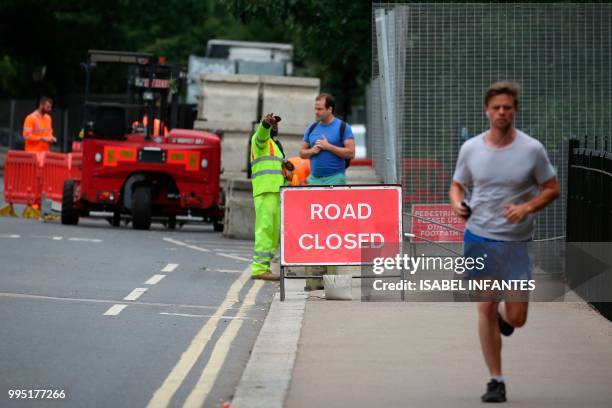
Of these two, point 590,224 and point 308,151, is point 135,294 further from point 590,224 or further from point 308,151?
point 590,224

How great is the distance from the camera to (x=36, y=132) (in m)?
28.1

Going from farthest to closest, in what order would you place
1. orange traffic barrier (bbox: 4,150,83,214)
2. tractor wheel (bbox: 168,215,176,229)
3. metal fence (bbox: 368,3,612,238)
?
1. orange traffic barrier (bbox: 4,150,83,214)
2. tractor wheel (bbox: 168,215,176,229)
3. metal fence (bbox: 368,3,612,238)

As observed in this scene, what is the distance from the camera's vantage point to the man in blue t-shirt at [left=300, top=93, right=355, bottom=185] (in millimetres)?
14969

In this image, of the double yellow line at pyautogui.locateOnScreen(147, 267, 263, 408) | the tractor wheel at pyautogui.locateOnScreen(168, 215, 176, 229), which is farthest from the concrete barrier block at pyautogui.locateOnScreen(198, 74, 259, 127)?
the double yellow line at pyautogui.locateOnScreen(147, 267, 263, 408)

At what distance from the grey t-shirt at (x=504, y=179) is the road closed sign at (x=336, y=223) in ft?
16.6

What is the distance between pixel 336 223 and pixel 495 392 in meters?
5.40

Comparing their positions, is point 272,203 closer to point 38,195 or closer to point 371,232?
point 371,232

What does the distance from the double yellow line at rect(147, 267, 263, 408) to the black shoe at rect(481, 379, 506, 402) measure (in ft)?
5.17

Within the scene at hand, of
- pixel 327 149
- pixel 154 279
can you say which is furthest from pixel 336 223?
pixel 154 279

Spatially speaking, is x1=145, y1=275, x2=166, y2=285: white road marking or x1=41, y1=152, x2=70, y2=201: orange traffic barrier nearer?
x1=145, y1=275, x2=166, y2=285: white road marking

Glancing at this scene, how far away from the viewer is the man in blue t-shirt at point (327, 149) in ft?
49.1

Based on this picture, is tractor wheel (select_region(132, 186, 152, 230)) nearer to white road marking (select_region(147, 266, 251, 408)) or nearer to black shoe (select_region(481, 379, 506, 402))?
white road marking (select_region(147, 266, 251, 408))

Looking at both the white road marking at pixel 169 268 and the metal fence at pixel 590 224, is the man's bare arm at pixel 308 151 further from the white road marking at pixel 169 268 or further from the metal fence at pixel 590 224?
the white road marking at pixel 169 268

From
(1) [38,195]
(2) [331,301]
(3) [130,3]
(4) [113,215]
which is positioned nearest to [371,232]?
(2) [331,301]
